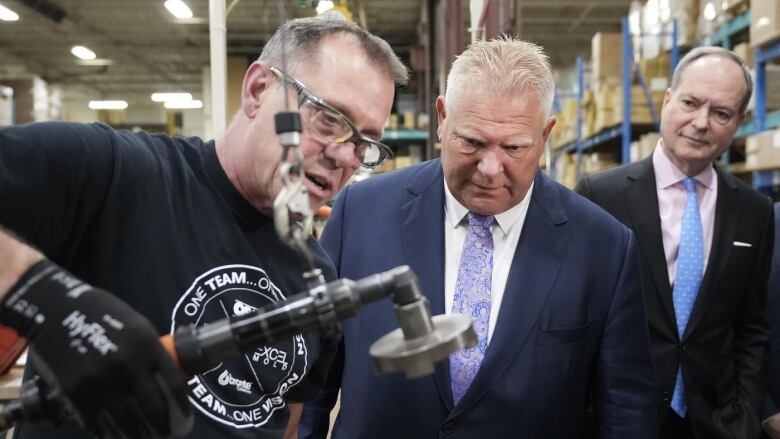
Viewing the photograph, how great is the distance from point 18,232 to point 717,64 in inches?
91.4

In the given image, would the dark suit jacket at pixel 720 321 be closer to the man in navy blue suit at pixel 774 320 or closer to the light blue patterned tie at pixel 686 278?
the light blue patterned tie at pixel 686 278

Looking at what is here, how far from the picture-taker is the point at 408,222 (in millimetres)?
1787

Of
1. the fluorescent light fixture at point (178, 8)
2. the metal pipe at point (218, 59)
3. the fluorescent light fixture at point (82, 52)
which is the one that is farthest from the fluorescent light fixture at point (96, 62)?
the metal pipe at point (218, 59)

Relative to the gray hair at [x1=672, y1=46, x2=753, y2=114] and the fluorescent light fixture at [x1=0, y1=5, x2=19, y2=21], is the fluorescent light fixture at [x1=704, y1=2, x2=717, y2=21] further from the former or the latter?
the fluorescent light fixture at [x1=0, y1=5, x2=19, y2=21]

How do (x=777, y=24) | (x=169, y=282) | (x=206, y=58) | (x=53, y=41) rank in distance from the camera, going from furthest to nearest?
(x=206, y=58), (x=53, y=41), (x=777, y=24), (x=169, y=282)

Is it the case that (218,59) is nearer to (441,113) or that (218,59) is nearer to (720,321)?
(441,113)

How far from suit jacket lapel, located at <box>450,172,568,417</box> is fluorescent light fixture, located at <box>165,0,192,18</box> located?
9987 millimetres

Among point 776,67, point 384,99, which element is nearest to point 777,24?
point 776,67

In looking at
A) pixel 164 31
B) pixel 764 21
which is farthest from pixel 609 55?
pixel 164 31

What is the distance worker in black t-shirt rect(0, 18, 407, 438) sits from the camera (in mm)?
1002

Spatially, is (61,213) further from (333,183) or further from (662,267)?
(662,267)

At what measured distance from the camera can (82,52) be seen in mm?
14297

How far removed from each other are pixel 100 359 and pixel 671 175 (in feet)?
7.31

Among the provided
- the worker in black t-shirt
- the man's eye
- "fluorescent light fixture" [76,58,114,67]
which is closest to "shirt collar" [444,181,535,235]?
the worker in black t-shirt
